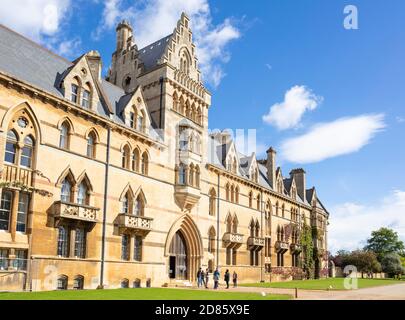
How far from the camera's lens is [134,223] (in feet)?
101

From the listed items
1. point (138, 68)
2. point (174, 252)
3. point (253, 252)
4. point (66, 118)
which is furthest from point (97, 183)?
point (253, 252)

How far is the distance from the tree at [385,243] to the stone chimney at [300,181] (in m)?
57.4

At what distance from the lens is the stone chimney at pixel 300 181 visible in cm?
6928

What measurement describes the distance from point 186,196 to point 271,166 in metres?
24.1

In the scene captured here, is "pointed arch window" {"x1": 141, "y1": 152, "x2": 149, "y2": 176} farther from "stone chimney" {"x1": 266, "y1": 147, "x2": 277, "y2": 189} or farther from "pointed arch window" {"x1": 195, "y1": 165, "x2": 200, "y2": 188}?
"stone chimney" {"x1": 266, "y1": 147, "x2": 277, "y2": 189}

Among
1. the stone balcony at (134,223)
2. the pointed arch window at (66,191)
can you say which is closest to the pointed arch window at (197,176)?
the stone balcony at (134,223)

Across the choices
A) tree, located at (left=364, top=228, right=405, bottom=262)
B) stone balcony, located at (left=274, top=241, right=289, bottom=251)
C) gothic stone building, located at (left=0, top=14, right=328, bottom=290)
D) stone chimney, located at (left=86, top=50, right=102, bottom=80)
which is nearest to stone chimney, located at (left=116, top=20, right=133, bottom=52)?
gothic stone building, located at (left=0, top=14, right=328, bottom=290)

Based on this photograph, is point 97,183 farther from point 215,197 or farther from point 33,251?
point 215,197

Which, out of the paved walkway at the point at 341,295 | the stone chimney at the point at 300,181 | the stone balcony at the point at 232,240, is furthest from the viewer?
the stone chimney at the point at 300,181

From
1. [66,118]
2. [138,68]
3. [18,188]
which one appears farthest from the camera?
[138,68]

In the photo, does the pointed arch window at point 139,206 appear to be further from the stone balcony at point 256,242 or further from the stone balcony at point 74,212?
the stone balcony at point 256,242

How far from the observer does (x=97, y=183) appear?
95.1 feet
